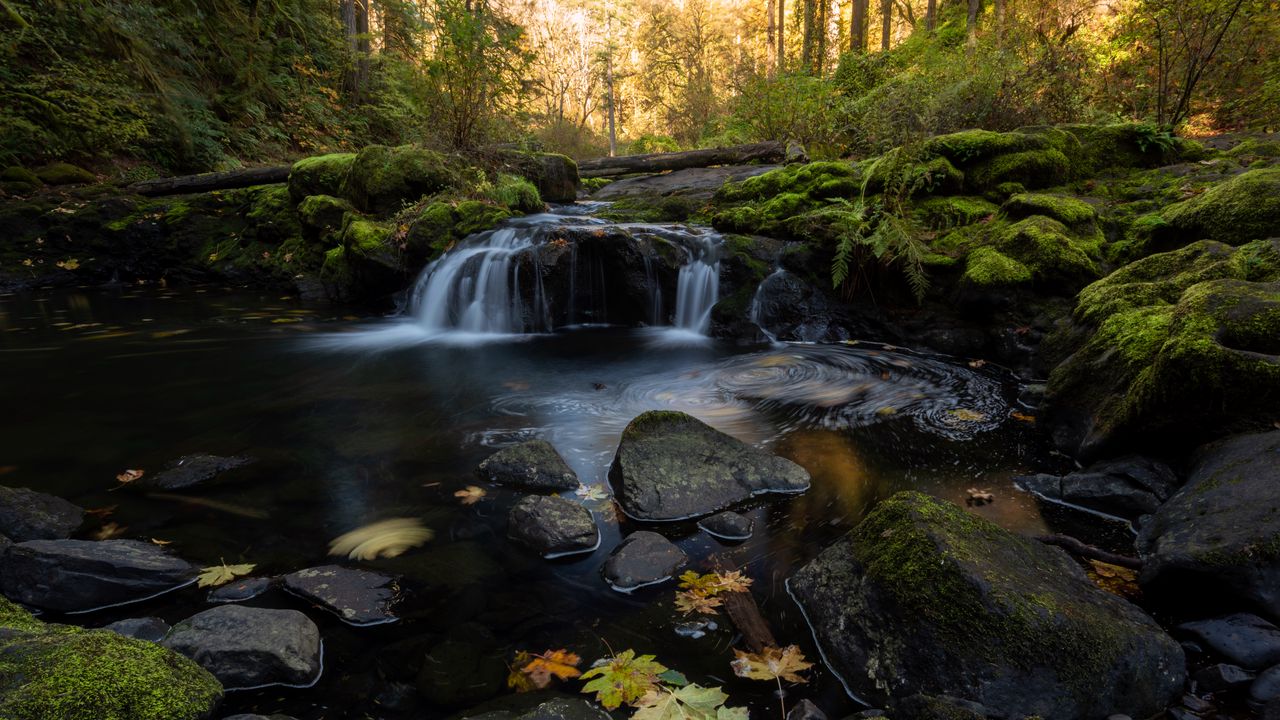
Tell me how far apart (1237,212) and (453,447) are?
7183mm

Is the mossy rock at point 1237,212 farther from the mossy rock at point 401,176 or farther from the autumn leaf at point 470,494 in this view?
the mossy rock at point 401,176

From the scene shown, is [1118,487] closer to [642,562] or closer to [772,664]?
[772,664]

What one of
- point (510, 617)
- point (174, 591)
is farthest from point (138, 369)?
point (510, 617)

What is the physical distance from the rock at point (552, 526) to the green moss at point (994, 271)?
5.41 metres

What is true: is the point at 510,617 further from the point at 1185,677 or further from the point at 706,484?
the point at 1185,677

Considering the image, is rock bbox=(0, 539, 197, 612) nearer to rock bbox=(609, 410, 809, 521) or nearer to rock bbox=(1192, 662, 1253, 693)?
rock bbox=(609, 410, 809, 521)

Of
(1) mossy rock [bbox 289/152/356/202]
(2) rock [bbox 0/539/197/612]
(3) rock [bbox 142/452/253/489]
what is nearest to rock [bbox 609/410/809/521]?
(2) rock [bbox 0/539/197/612]

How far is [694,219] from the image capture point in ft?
35.4

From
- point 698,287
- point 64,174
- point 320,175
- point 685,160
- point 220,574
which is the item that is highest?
point 685,160

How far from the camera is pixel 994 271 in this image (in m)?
6.18

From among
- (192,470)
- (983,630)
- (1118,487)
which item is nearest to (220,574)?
(192,470)

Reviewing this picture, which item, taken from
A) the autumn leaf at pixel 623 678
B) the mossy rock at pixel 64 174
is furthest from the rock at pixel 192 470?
the mossy rock at pixel 64 174

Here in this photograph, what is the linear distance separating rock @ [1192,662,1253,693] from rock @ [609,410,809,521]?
1.95m

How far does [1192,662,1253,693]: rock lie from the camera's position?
194 centimetres
